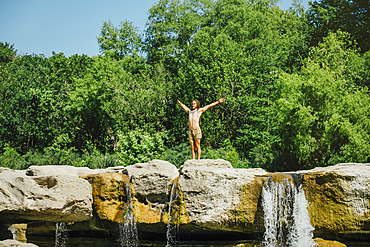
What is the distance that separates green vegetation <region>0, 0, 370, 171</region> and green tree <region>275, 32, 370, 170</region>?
0.06 meters

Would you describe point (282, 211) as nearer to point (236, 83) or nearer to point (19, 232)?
point (19, 232)

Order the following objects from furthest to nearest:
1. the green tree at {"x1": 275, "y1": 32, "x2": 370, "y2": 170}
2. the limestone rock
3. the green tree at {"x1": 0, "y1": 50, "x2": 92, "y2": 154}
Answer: the green tree at {"x1": 0, "y1": 50, "x2": 92, "y2": 154}, the green tree at {"x1": 275, "y1": 32, "x2": 370, "y2": 170}, the limestone rock

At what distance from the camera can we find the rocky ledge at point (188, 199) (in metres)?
9.31

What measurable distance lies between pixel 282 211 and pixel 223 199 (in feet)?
5.10

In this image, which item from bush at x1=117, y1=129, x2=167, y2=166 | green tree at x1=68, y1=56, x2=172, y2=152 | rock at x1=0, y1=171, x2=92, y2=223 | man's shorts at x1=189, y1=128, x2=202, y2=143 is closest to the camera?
rock at x1=0, y1=171, x2=92, y2=223

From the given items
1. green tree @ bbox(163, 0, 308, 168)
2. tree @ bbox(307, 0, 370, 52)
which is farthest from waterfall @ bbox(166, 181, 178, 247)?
tree @ bbox(307, 0, 370, 52)

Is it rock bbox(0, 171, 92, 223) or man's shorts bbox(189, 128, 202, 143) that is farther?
man's shorts bbox(189, 128, 202, 143)

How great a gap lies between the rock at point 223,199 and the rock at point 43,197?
289 cm

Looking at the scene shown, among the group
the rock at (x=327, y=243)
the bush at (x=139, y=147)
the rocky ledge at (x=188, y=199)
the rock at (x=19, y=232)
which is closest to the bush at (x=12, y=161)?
the bush at (x=139, y=147)

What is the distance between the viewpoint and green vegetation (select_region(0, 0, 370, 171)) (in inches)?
731

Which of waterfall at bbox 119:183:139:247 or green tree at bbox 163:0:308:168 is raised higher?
green tree at bbox 163:0:308:168

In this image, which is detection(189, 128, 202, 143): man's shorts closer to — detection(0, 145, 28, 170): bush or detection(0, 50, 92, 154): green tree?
detection(0, 145, 28, 170): bush

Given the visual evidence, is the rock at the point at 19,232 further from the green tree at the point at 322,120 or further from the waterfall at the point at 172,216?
the green tree at the point at 322,120

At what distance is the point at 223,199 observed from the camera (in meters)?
9.79
